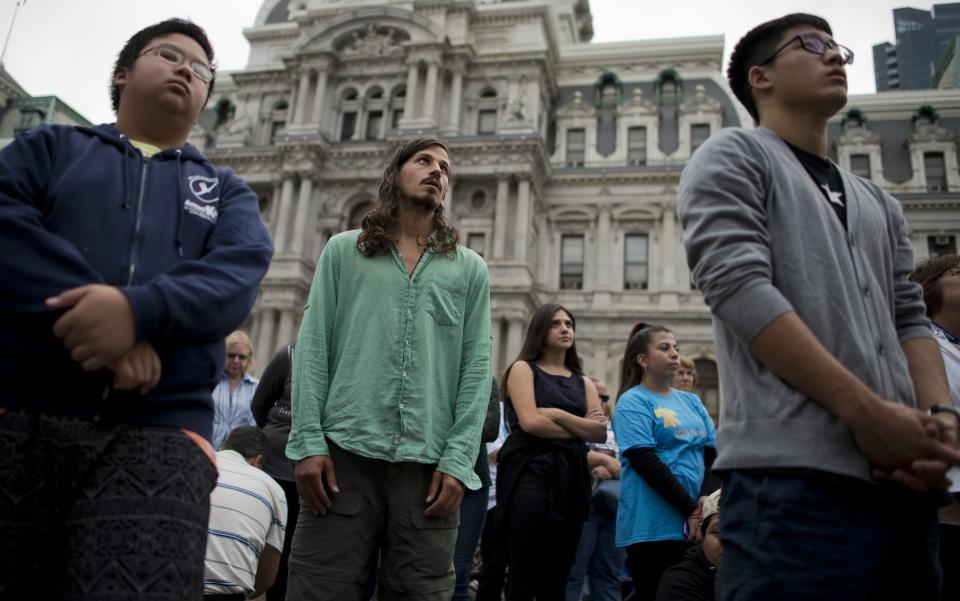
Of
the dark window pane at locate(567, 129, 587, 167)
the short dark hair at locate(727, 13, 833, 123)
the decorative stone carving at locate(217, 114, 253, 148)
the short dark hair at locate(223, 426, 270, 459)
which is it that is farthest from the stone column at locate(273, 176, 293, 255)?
the short dark hair at locate(727, 13, 833, 123)

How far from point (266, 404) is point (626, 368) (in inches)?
117

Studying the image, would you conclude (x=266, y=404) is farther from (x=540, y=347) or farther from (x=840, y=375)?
(x=840, y=375)

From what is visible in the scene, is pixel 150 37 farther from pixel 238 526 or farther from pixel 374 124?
pixel 374 124

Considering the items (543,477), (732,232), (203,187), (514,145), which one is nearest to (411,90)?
(514,145)

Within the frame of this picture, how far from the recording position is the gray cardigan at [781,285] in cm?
204

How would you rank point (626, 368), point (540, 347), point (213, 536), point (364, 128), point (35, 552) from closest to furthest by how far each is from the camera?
point (35, 552)
point (213, 536)
point (540, 347)
point (626, 368)
point (364, 128)

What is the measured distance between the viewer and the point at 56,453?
76.1 inches

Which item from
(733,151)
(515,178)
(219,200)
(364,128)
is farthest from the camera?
(364,128)

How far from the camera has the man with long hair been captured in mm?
3062

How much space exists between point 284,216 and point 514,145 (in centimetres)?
974

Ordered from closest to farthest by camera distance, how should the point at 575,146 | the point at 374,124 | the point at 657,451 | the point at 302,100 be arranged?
the point at 657,451 < the point at 302,100 < the point at 374,124 < the point at 575,146

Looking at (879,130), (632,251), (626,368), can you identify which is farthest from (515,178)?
(626,368)

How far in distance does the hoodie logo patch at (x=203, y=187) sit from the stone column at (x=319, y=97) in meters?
28.2

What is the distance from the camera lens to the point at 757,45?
262cm
